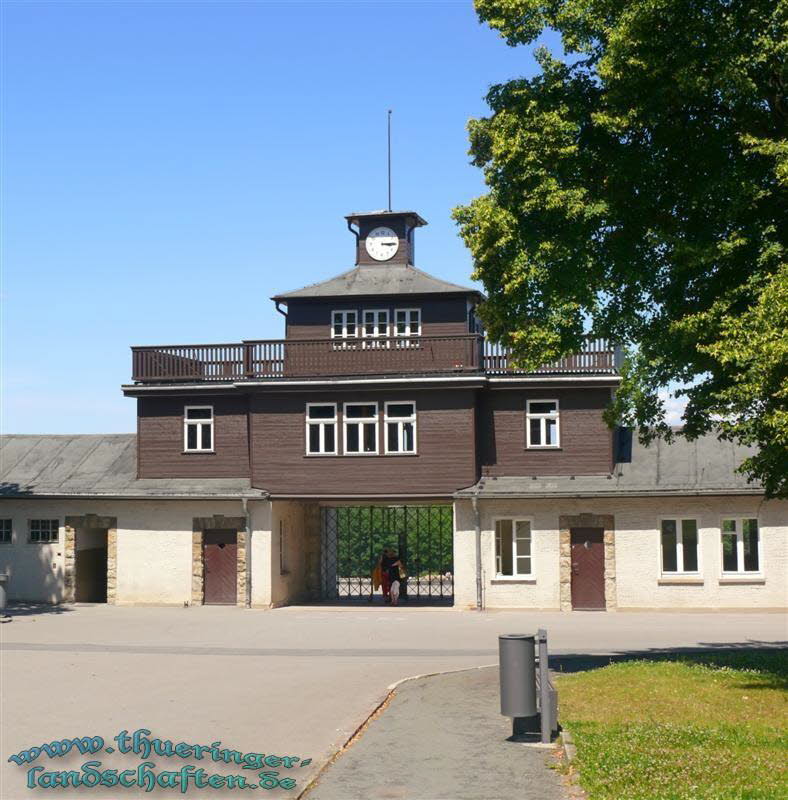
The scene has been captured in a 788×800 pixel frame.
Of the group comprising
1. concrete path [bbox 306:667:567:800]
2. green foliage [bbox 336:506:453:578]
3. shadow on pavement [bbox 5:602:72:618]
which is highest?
green foliage [bbox 336:506:453:578]

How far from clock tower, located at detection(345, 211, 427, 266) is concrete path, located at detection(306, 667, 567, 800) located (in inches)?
936

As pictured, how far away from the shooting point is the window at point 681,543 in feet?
107

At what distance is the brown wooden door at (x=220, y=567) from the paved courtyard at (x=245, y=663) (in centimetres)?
87

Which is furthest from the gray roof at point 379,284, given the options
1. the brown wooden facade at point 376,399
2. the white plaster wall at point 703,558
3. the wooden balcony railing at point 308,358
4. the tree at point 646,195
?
the tree at point 646,195

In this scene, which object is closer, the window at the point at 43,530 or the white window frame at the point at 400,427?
the white window frame at the point at 400,427

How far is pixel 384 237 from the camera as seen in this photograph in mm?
38969

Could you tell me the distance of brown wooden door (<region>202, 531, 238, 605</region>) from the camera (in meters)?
35.0

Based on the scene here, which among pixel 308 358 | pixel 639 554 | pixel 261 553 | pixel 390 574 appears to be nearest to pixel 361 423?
pixel 308 358

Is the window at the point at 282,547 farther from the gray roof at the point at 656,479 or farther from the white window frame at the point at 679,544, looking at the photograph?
the white window frame at the point at 679,544

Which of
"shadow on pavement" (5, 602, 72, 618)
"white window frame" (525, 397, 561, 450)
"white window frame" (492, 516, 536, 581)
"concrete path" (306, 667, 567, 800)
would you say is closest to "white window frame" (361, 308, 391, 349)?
"white window frame" (525, 397, 561, 450)

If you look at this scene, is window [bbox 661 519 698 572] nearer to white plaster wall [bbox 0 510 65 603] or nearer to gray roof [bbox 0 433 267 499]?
gray roof [bbox 0 433 267 499]

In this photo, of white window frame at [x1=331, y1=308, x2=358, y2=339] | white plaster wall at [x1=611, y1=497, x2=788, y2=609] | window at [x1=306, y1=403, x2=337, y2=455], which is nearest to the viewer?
white plaster wall at [x1=611, y1=497, x2=788, y2=609]

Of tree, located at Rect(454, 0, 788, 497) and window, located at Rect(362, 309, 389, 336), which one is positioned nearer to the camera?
tree, located at Rect(454, 0, 788, 497)

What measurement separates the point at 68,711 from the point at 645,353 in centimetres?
1047
